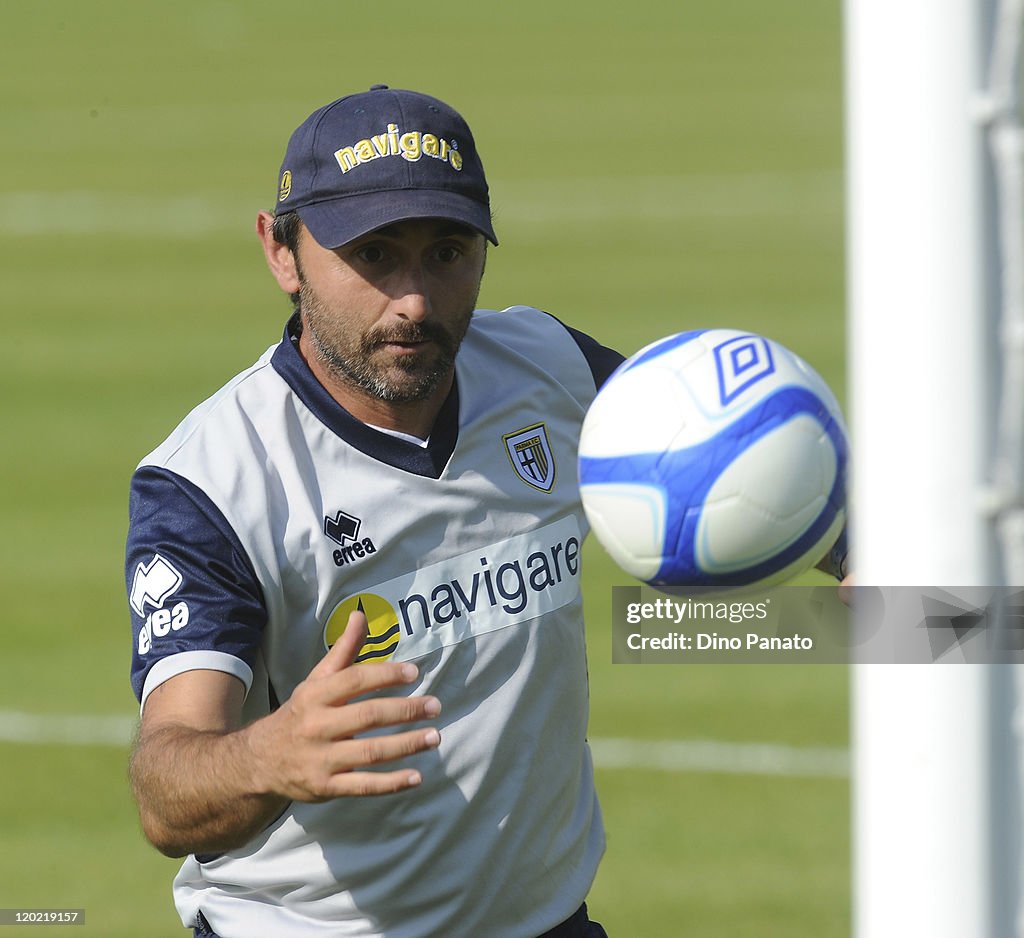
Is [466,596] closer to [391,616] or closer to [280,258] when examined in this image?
[391,616]

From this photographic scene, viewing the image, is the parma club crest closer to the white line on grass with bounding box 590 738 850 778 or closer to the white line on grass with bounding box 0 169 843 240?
the white line on grass with bounding box 590 738 850 778

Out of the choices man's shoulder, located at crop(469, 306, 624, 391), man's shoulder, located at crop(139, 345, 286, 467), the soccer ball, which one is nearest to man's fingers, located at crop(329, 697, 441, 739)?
the soccer ball

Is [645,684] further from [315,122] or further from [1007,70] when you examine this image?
[1007,70]

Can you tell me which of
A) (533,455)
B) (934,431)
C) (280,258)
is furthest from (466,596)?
(934,431)

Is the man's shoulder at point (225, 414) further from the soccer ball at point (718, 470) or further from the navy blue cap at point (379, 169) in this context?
the soccer ball at point (718, 470)

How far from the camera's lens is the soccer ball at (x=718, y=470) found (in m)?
3.96

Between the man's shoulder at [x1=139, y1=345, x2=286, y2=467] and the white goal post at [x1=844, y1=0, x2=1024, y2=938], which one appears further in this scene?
the man's shoulder at [x1=139, y1=345, x2=286, y2=467]

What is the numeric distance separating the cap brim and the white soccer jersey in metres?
0.34

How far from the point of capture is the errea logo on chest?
4.22 m

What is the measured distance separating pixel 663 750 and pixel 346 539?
200 inches

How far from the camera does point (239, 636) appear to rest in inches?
157

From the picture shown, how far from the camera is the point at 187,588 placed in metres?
4.00

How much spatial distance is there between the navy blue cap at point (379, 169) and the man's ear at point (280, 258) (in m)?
0.13

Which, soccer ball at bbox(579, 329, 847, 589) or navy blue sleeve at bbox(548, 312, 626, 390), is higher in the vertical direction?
navy blue sleeve at bbox(548, 312, 626, 390)
